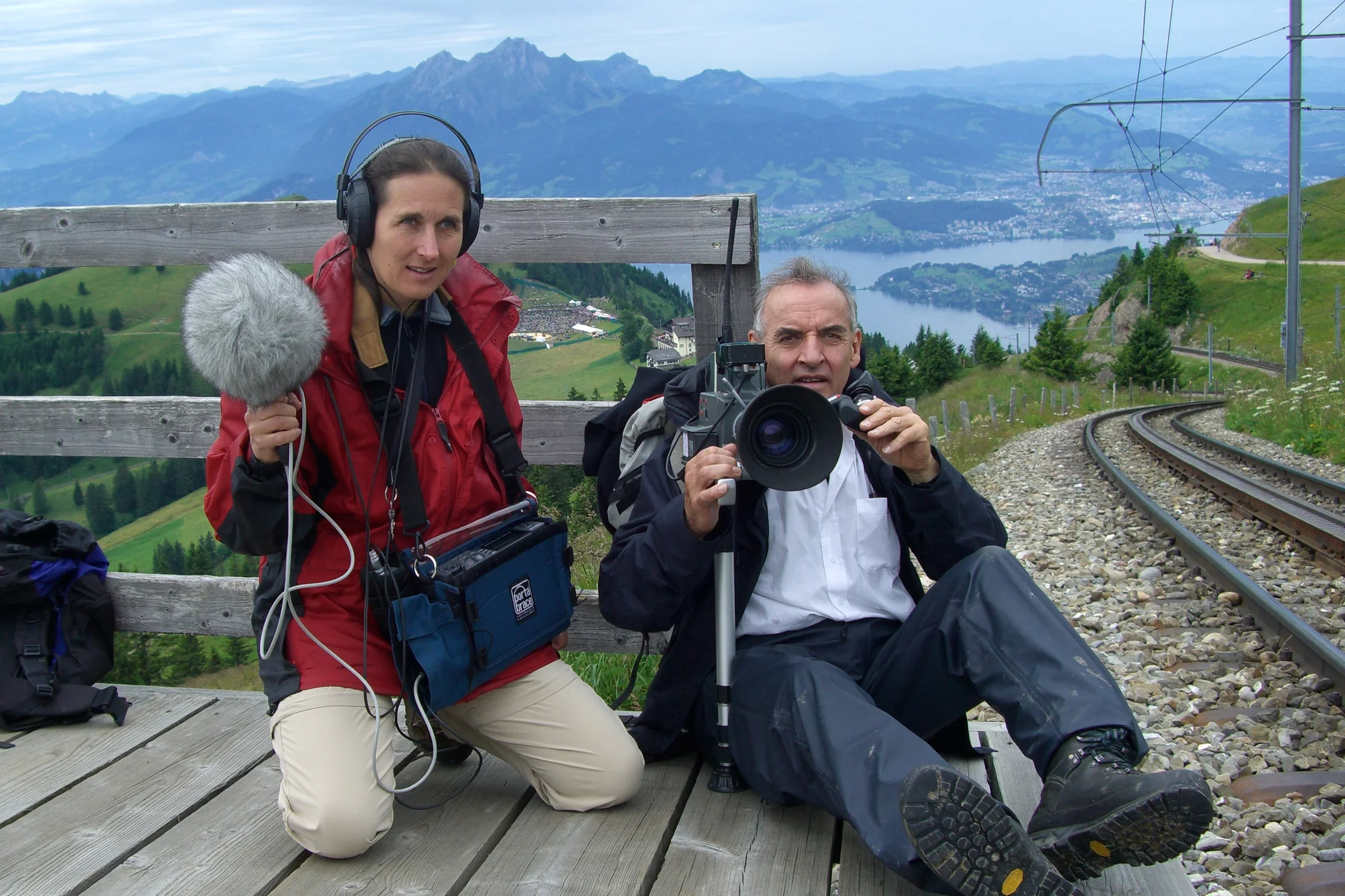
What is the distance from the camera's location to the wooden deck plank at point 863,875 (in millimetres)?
2369

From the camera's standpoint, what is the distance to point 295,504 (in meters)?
2.72

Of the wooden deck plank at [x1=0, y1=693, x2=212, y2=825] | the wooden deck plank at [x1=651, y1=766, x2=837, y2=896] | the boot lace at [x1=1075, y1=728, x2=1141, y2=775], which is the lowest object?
the wooden deck plank at [x1=0, y1=693, x2=212, y2=825]

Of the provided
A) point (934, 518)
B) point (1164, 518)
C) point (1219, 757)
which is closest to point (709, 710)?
point (934, 518)

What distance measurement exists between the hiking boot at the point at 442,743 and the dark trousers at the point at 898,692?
0.76 m

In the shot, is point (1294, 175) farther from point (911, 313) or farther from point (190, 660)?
point (911, 313)

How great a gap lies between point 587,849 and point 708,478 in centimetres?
101

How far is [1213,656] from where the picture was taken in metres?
5.19

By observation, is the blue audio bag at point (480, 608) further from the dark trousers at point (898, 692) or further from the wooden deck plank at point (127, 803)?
the wooden deck plank at point (127, 803)

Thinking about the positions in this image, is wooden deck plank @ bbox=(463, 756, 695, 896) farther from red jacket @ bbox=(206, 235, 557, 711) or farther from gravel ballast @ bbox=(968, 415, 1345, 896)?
gravel ballast @ bbox=(968, 415, 1345, 896)

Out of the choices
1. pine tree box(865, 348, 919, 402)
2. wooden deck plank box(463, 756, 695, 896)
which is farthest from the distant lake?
wooden deck plank box(463, 756, 695, 896)

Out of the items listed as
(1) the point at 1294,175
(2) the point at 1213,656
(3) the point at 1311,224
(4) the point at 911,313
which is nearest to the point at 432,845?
(2) the point at 1213,656

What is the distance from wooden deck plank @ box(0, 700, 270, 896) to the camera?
2.61 m

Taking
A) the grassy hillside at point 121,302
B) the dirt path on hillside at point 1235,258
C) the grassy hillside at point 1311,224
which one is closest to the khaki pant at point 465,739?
the grassy hillside at point 121,302

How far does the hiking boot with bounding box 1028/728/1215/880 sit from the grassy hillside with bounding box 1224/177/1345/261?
98490 millimetres
